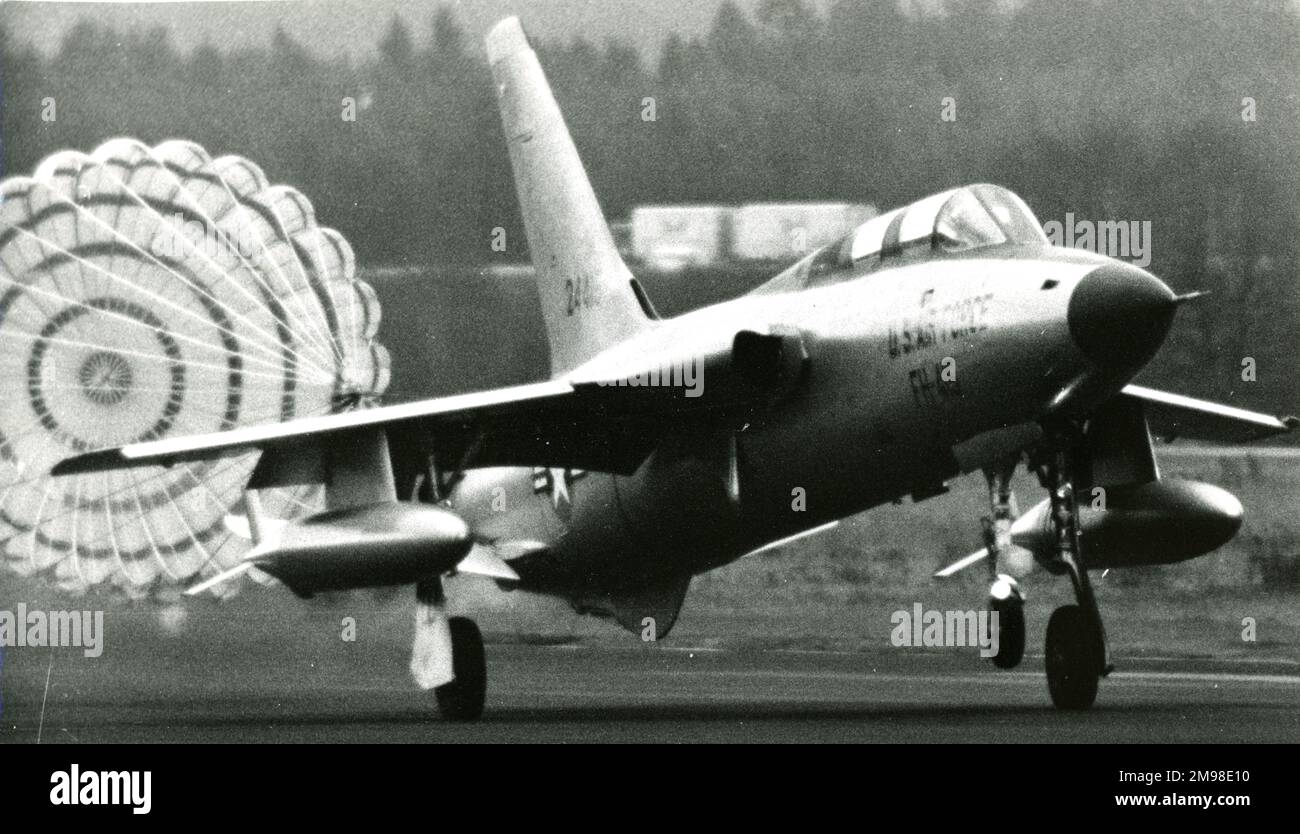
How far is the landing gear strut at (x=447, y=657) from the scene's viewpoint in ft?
55.2

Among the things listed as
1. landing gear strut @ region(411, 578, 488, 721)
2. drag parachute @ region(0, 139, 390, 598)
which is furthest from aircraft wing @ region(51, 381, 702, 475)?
drag parachute @ region(0, 139, 390, 598)

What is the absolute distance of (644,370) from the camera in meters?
16.8

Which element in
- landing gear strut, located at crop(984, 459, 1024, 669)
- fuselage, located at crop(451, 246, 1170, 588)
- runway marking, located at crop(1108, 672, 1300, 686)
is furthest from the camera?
runway marking, located at crop(1108, 672, 1300, 686)

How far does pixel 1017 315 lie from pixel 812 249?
3670 mm

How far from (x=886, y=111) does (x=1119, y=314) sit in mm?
5728

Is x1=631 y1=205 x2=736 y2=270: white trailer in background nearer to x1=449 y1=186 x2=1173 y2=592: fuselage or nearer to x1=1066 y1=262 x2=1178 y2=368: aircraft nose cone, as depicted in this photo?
x1=449 y1=186 x2=1173 y2=592: fuselage

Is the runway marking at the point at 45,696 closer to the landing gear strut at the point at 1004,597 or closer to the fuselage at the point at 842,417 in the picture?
the fuselage at the point at 842,417

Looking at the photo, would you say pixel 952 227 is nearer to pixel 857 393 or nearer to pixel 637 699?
pixel 857 393

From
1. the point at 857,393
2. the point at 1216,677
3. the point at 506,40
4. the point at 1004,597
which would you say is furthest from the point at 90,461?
the point at 1216,677

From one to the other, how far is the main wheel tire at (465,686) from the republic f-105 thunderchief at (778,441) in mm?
22

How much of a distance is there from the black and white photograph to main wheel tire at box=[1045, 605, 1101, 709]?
0.12 ft

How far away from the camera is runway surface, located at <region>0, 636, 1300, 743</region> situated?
1529 centimetres

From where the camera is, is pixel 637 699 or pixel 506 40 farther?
pixel 506 40

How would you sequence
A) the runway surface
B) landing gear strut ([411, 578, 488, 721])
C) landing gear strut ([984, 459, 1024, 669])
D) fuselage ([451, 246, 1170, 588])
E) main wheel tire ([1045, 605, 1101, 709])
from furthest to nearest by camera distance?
1. landing gear strut ([411, 578, 488, 721])
2. the runway surface
3. main wheel tire ([1045, 605, 1101, 709])
4. landing gear strut ([984, 459, 1024, 669])
5. fuselage ([451, 246, 1170, 588])
